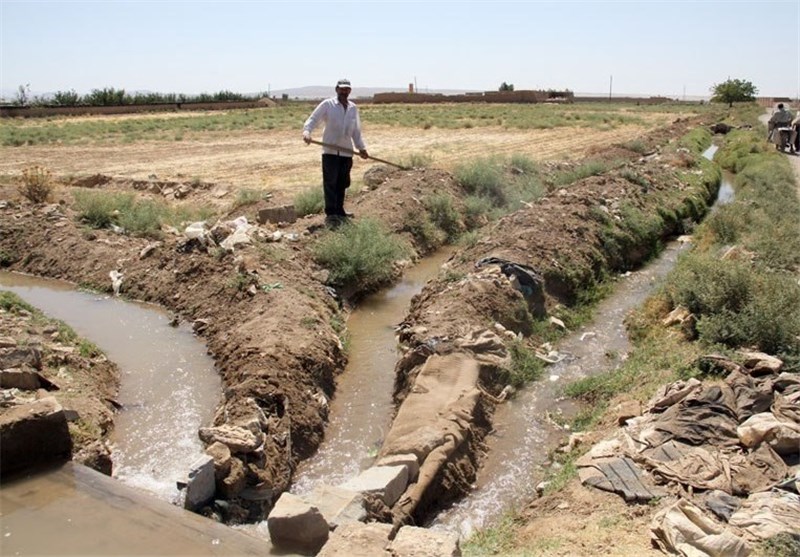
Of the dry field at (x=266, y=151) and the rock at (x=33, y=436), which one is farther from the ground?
the dry field at (x=266, y=151)

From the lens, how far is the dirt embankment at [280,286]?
6.08 meters

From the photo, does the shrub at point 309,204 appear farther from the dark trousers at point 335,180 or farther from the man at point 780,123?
the man at point 780,123

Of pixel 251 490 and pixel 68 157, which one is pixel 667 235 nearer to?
pixel 251 490

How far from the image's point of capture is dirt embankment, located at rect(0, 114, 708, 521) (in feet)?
20.0

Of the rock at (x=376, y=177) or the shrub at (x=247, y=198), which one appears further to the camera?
the rock at (x=376, y=177)

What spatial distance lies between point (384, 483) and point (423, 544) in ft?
4.00

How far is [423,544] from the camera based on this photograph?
3.85 meters

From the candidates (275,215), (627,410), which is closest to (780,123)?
(275,215)

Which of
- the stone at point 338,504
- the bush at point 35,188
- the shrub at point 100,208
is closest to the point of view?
the stone at point 338,504

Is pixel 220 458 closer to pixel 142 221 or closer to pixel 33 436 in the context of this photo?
pixel 33 436

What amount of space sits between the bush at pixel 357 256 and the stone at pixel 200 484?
4914mm

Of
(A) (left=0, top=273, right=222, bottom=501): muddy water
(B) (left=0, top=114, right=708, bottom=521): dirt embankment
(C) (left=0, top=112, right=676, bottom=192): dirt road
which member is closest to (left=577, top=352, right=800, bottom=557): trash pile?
(B) (left=0, top=114, right=708, bottom=521): dirt embankment

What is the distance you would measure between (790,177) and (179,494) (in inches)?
604

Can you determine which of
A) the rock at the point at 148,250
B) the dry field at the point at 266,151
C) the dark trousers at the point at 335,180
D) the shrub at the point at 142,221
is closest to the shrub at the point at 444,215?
the dark trousers at the point at 335,180
